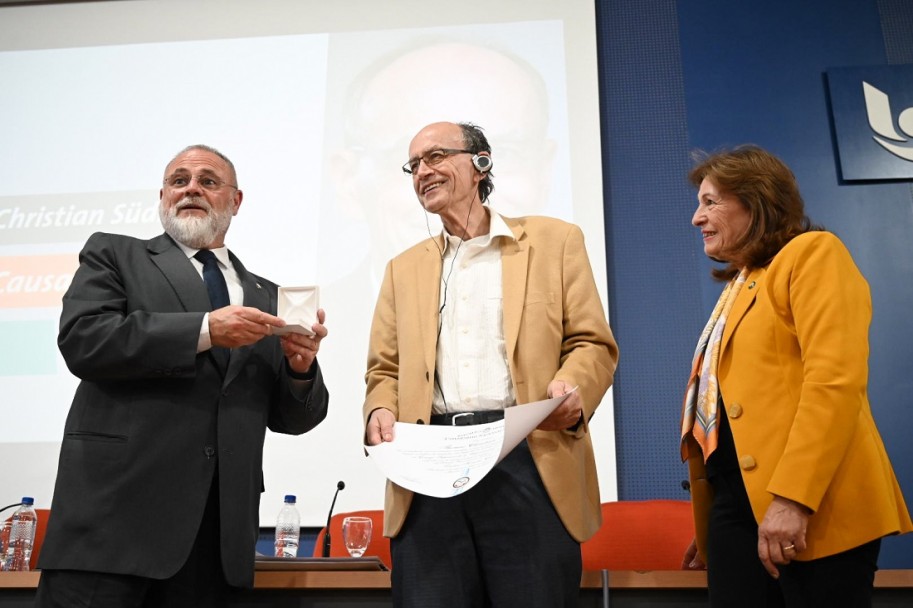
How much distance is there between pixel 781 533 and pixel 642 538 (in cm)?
153

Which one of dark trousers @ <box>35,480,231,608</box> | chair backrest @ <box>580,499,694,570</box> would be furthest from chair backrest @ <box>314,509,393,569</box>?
dark trousers @ <box>35,480,231,608</box>

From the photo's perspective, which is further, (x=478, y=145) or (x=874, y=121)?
(x=874, y=121)

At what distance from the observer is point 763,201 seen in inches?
75.5

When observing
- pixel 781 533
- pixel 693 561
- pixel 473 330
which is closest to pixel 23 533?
pixel 473 330

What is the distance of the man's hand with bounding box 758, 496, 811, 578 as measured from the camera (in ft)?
5.01

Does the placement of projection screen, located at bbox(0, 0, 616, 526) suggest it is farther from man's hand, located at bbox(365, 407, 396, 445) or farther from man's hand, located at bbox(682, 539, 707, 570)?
man's hand, located at bbox(365, 407, 396, 445)

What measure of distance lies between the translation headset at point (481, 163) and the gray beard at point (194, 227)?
0.70m

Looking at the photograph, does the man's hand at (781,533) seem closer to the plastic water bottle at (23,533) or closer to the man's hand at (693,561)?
the man's hand at (693,561)

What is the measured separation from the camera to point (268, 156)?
4258mm

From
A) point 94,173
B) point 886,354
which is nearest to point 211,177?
point 94,173

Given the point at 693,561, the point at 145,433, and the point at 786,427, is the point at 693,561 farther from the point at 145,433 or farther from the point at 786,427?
the point at 145,433

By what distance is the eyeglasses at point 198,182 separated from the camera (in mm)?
2361

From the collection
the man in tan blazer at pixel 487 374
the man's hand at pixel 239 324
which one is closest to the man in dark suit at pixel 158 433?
the man's hand at pixel 239 324

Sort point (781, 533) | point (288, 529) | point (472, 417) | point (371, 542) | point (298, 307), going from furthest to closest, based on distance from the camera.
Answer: point (288, 529)
point (371, 542)
point (298, 307)
point (472, 417)
point (781, 533)
